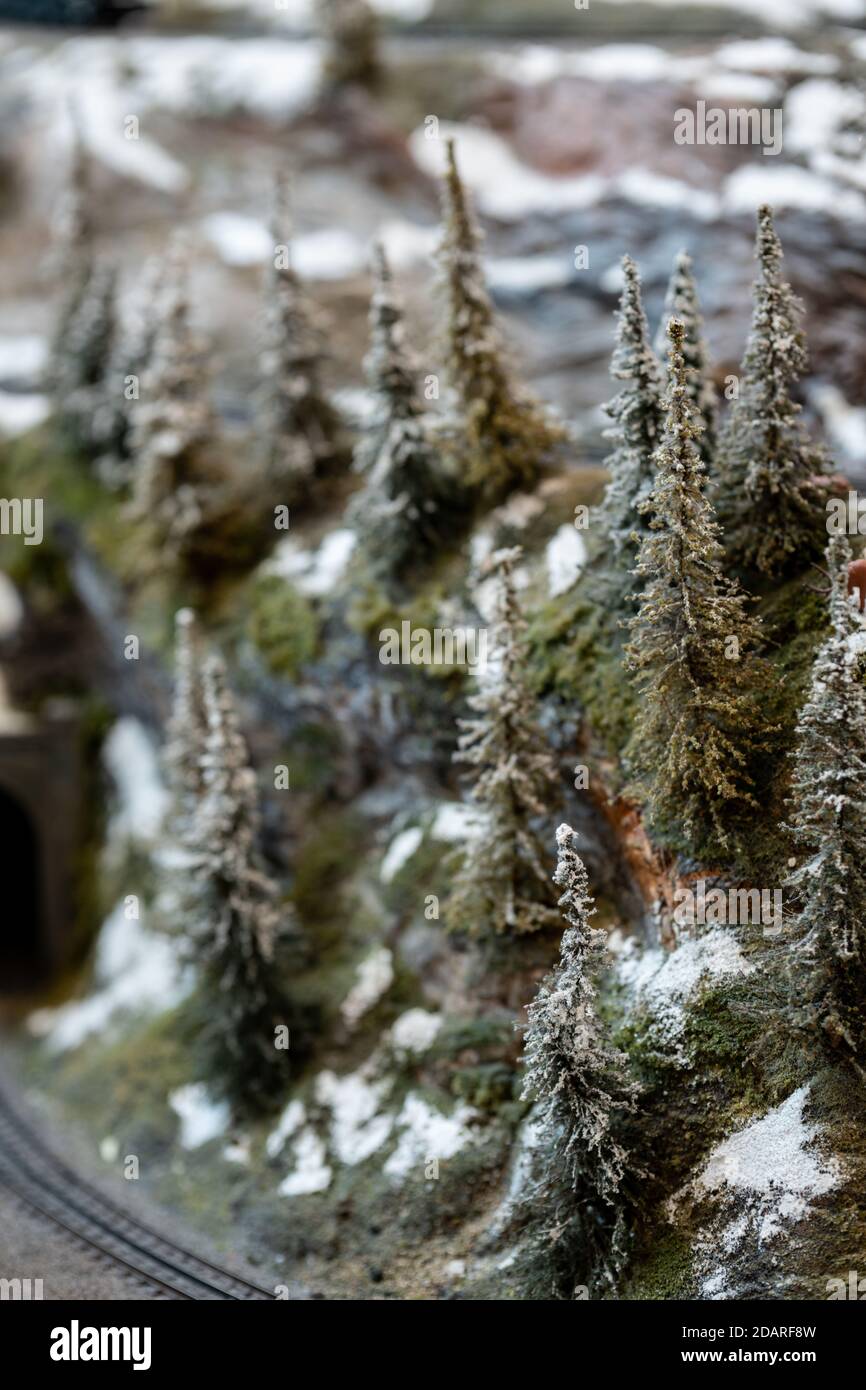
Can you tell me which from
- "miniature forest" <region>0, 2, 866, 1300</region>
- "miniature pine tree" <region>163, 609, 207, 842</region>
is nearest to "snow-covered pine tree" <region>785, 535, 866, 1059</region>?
"miniature forest" <region>0, 2, 866, 1300</region>

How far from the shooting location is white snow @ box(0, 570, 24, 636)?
3825cm

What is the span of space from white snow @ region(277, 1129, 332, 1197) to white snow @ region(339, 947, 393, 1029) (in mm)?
2339

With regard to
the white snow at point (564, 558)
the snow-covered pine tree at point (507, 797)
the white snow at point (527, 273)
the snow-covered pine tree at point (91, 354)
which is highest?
the white snow at point (527, 273)

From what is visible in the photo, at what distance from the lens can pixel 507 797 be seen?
2116cm

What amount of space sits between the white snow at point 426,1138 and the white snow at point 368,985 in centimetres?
284

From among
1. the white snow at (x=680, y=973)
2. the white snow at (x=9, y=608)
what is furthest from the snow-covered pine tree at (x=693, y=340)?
the white snow at (x=9, y=608)

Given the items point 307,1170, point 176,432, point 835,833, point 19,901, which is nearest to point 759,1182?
point 835,833

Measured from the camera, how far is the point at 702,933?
19.1m

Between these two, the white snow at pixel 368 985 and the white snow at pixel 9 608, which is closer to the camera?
the white snow at pixel 368 985

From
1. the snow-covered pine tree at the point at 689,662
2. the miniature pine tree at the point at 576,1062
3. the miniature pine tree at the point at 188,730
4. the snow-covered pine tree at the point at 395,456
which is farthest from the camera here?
the miniature pine tree at the point at 188,730

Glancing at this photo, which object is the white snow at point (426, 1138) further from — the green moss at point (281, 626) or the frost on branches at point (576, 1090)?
the green moss at point (281, 626)

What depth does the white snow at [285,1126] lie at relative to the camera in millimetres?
23953
